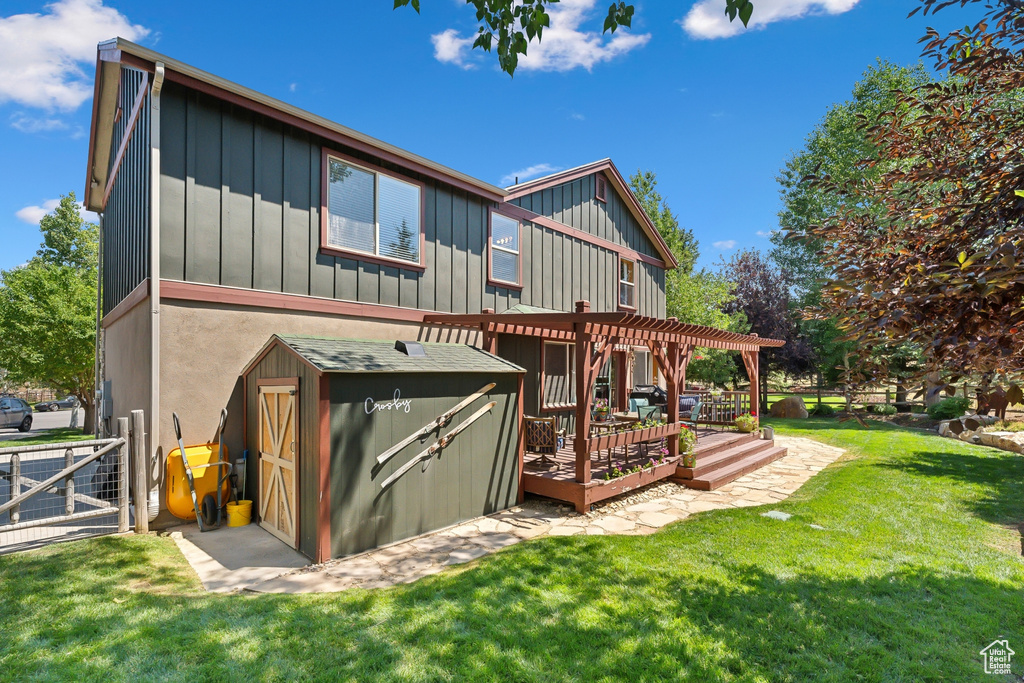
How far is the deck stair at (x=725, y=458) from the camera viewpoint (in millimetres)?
8250

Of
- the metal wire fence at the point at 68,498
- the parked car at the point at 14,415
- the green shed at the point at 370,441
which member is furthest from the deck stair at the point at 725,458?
the parked car at the point at 14,415

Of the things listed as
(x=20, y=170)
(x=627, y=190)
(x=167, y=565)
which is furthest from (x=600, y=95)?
(x=20, y=170)

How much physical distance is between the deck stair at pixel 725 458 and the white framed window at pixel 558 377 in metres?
2.91

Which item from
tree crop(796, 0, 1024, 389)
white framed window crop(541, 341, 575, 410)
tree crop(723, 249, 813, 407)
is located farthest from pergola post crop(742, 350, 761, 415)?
tree crop(723, 249, 813, 407)

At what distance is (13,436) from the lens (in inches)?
643

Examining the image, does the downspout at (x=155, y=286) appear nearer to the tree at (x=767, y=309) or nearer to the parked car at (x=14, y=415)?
the parked car at (x=14, y=415)

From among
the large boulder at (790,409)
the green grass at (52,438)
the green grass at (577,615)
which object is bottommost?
the green grass at (52,438)

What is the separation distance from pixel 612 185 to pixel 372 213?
23.8ft

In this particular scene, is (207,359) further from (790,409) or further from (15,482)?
(790,409)

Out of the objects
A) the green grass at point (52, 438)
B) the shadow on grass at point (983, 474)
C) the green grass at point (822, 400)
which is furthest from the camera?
the green grass at point (822, 400)

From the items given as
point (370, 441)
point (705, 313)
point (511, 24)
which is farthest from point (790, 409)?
point (511, 24)

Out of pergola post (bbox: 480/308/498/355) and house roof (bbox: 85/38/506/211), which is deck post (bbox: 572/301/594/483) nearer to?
pergola post (bbox: 480/308/498/355)

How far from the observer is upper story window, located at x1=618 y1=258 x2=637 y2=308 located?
1294cm

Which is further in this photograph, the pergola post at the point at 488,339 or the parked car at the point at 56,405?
the parked car at the point at 56,405
